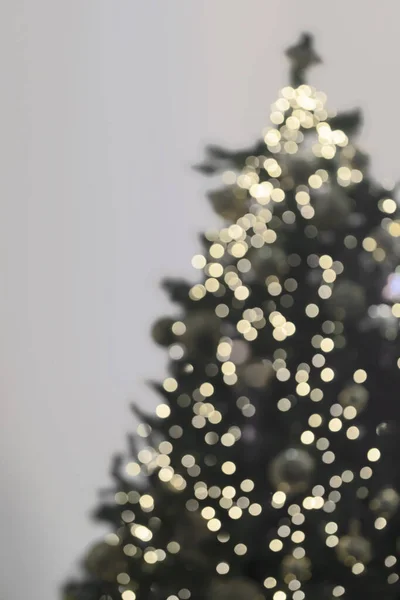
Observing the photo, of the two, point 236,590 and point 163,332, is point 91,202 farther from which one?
point 236,590

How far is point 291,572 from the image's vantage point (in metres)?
0.73

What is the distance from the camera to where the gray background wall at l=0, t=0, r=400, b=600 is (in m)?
1.24

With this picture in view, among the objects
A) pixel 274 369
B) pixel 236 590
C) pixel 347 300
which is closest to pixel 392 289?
pixel 347 300

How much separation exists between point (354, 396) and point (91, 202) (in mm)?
783

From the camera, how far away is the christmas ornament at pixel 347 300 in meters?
0.72

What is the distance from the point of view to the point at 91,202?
1266 mm

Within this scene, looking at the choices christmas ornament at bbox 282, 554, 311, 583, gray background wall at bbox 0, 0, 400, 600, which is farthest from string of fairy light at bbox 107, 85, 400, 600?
gray background wall at bbox 0, 0, 400, 600

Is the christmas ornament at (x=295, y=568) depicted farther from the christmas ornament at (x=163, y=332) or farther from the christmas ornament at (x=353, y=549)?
the christmas ornament at (x=163, y=332)

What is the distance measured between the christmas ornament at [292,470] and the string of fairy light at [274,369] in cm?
2

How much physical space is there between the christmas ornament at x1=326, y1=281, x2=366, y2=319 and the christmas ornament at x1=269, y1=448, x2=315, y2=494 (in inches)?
7.4

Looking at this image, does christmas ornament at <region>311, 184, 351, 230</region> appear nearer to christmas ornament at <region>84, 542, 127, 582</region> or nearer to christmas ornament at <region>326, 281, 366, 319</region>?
christmas ornament at <region>326, 281, 366, 319</region>

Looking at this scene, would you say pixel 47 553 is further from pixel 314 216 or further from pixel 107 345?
pixel 314 216

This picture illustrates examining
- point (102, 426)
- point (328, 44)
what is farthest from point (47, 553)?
point (328, 44)

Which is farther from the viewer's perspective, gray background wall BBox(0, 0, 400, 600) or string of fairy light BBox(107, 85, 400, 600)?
gray background wall BBox(0, 0, 400, 600)
